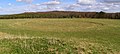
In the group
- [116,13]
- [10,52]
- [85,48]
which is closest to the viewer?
[10,52]

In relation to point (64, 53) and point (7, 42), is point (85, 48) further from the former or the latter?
point (7, 42)

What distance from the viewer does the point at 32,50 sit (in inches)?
410

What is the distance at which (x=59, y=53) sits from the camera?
10.2 m

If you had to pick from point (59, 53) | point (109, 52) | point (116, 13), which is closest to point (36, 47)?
point (59, 53)

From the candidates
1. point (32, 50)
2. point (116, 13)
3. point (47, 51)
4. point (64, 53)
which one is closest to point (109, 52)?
point (64, 53)

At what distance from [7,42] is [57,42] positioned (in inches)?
101

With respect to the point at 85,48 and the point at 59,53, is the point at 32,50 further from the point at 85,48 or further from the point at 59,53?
the point at 85,48

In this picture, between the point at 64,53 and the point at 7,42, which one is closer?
the point at 64,53

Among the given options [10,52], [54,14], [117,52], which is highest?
[10,52]

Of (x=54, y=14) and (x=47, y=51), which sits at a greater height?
(x=47, y=51)

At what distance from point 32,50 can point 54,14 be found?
181 ft

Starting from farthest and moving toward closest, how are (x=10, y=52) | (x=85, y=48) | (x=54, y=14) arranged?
(x=54, y=14) → (x=85, y=48) → (x=10, y=52)

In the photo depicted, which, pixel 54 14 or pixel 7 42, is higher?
pixel 7 42

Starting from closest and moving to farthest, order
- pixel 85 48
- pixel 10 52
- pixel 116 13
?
pixel 10 52
pixel 85 48
pixel 116 13
